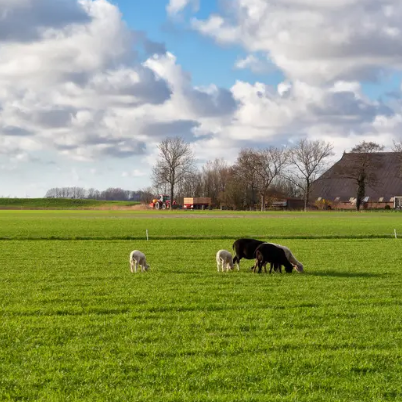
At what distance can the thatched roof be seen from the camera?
132 metres

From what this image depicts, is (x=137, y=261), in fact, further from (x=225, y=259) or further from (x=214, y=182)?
(x=214, y=182)

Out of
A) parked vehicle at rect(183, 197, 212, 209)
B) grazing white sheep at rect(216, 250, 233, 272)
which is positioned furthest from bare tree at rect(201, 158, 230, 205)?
grazing white sheep at rect(216, 250, 233, 272)

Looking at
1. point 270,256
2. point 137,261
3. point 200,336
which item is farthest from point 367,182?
point 200,336

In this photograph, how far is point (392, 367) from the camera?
858 centimetres

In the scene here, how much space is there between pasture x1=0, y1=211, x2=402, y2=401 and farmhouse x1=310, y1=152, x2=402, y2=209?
10655 cm

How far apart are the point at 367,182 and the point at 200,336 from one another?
117226 mm

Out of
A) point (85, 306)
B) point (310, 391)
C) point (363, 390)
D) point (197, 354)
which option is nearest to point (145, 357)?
point (197, 354)

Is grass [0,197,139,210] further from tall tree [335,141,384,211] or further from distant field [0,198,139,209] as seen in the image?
tall tree [335,141,384,211]

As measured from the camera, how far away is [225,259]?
19828mm

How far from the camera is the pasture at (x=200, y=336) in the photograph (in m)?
7.71

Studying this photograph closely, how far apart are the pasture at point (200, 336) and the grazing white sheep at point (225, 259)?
0.55m

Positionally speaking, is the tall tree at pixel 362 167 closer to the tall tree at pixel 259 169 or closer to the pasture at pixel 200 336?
the tall tree at pixel 259 169

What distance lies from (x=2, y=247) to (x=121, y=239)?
951 cm

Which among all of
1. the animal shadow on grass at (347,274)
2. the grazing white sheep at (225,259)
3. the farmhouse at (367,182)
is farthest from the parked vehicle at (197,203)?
the animal shadow on grass at (347,274)
